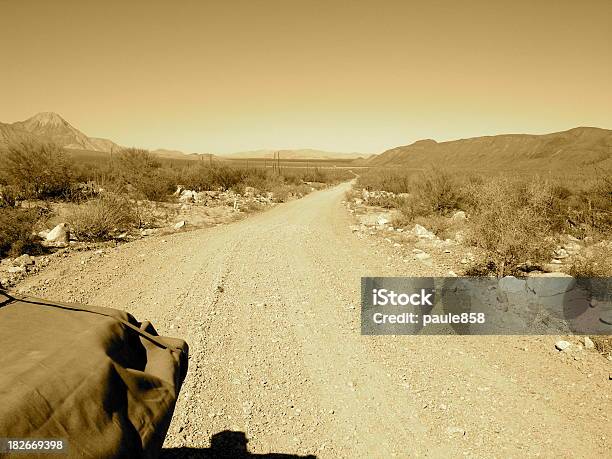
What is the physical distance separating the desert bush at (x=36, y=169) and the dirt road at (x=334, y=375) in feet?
29.5

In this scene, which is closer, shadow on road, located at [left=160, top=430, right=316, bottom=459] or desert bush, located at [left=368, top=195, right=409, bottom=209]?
shadow on road, located at [left=160, top=430, right=316, bottom=459]

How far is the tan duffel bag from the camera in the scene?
1316 mm

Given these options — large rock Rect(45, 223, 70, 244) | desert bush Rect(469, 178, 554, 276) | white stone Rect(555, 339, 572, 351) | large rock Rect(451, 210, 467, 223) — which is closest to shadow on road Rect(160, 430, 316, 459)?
white stone Rect(555, 339, 572, 351)

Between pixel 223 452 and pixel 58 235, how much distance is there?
8593 mm

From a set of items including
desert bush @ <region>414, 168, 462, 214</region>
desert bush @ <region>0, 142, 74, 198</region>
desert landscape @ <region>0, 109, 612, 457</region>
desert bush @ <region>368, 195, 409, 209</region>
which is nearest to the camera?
desert landscape @ <region>0, 109, 612, 457</region>

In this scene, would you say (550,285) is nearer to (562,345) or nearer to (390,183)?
(562,345)

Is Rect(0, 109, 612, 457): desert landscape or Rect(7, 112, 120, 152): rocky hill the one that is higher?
Rect(7, 112, 120, 152): rocky hill

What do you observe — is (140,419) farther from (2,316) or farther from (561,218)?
(561,218)

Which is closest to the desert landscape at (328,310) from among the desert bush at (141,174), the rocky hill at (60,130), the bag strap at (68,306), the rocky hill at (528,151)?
the bag strap at (68,306)

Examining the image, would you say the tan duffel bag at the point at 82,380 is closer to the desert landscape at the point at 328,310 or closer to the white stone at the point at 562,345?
the desert landscape at the point at 328,310

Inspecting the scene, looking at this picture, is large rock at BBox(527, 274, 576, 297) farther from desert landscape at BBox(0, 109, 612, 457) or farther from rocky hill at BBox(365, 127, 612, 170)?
rocky hill at BBox(365, 127, 612, 170)

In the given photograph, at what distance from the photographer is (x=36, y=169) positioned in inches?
558
